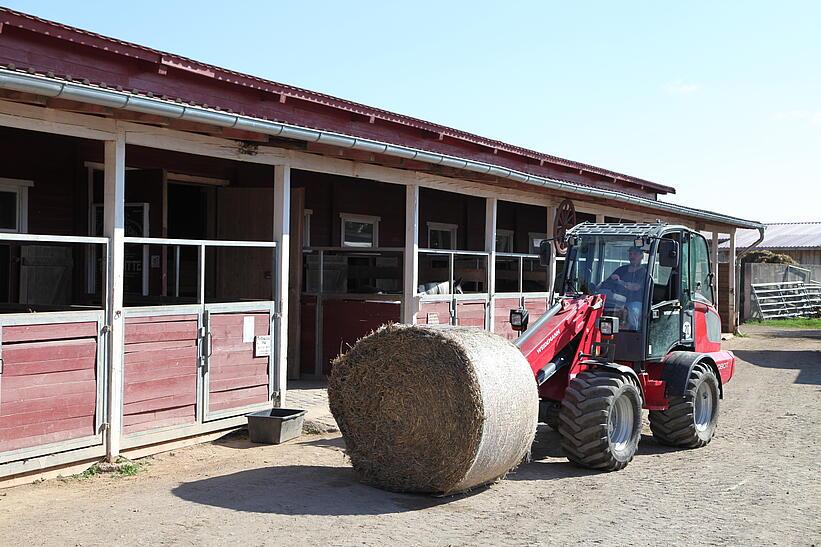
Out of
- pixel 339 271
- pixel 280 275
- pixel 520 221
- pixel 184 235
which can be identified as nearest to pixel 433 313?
pixel 339 271

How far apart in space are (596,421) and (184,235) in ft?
23.5

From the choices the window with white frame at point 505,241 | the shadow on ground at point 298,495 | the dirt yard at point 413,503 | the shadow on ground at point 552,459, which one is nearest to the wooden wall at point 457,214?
the window with white frame at point 505,241

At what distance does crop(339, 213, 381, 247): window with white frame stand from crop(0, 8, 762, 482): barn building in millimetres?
35

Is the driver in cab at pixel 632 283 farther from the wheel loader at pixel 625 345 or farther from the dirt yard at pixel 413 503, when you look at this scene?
the dirt yard at pixel 413 503

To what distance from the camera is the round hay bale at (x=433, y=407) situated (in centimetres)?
629

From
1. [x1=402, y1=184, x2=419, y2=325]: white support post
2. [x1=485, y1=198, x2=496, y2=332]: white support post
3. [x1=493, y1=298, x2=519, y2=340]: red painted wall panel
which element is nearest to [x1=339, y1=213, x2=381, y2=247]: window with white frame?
[x1=485, y1=198, x2=496, y2=332]: white support post

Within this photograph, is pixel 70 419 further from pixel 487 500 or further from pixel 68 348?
pixel 487 500

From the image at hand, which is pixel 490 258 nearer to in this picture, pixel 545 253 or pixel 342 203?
pixel 342 203

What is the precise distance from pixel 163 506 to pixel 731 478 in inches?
180

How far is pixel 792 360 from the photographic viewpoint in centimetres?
1759

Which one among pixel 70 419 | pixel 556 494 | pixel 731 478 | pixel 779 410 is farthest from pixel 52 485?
pixel 779 410

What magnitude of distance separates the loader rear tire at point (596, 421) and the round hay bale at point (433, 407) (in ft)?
2.48

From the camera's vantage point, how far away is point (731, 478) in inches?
292

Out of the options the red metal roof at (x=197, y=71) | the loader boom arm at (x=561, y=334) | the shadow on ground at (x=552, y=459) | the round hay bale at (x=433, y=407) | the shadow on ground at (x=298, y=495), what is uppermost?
the red metal roof at (x=197, y=71)
